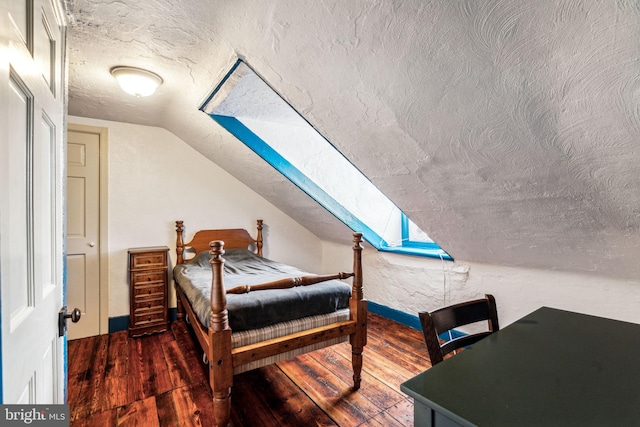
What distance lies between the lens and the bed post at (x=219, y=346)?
1.51m

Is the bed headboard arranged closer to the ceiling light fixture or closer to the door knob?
the ceiling light fixture

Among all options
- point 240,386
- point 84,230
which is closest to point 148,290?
point 84,230

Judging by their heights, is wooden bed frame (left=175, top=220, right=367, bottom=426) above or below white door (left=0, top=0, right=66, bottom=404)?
below

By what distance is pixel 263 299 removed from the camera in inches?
70.1

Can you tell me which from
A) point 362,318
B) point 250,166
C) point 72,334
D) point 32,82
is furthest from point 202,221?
point 32,82

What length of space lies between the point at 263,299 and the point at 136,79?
5.10 ft

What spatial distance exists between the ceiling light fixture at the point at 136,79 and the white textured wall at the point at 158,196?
1164 millimetres

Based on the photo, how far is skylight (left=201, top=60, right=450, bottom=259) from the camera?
87.7 inches

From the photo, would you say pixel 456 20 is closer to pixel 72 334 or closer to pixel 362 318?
pixel 362 318

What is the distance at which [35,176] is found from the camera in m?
0.77

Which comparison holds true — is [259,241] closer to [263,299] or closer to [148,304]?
[148,304]

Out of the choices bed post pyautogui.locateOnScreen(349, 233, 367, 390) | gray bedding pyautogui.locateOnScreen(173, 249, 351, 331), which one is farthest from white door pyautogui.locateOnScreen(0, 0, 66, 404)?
bed post pyautogui.locateOnScreen(349, 233, 367, 390)

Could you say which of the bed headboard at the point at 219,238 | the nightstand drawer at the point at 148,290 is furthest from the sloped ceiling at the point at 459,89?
the nightstand drawer at the point at 148,290

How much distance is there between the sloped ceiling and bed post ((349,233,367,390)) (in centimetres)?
48
